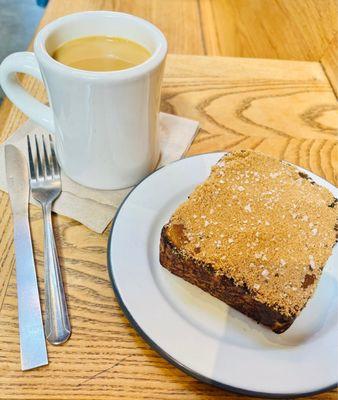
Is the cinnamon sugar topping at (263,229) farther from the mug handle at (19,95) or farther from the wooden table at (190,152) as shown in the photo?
the mug handle at (19,95)

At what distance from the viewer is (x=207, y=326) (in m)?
0.49

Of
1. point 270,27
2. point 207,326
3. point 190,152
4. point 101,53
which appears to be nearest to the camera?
point 207,326

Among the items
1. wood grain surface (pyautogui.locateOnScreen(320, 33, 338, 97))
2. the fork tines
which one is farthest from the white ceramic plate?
wood grain surface (pyautogui.locateOnScreen(320, 33, 338, 97))

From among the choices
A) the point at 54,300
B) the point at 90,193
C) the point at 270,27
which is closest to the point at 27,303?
the point at 54,300

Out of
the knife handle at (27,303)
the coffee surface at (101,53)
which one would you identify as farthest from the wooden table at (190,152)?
the coffee surface at (101,53)

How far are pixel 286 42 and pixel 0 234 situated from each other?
3.37 ft

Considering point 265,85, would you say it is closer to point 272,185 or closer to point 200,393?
point 272,185

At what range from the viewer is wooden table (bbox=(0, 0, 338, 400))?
46cm

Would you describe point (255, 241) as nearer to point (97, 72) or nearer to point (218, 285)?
point (218, 285)

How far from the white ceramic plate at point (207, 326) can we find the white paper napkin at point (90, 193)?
6 centimetres

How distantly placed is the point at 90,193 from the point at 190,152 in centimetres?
22

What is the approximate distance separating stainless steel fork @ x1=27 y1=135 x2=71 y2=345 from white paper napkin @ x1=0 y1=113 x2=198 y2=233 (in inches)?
0.7

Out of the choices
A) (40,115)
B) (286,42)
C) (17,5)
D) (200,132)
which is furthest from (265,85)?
(17,5)

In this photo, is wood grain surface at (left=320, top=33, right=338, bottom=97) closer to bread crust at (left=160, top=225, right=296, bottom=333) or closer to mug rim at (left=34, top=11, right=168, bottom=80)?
mug rim at (left=34, top=11, right=168, bottom=80)
